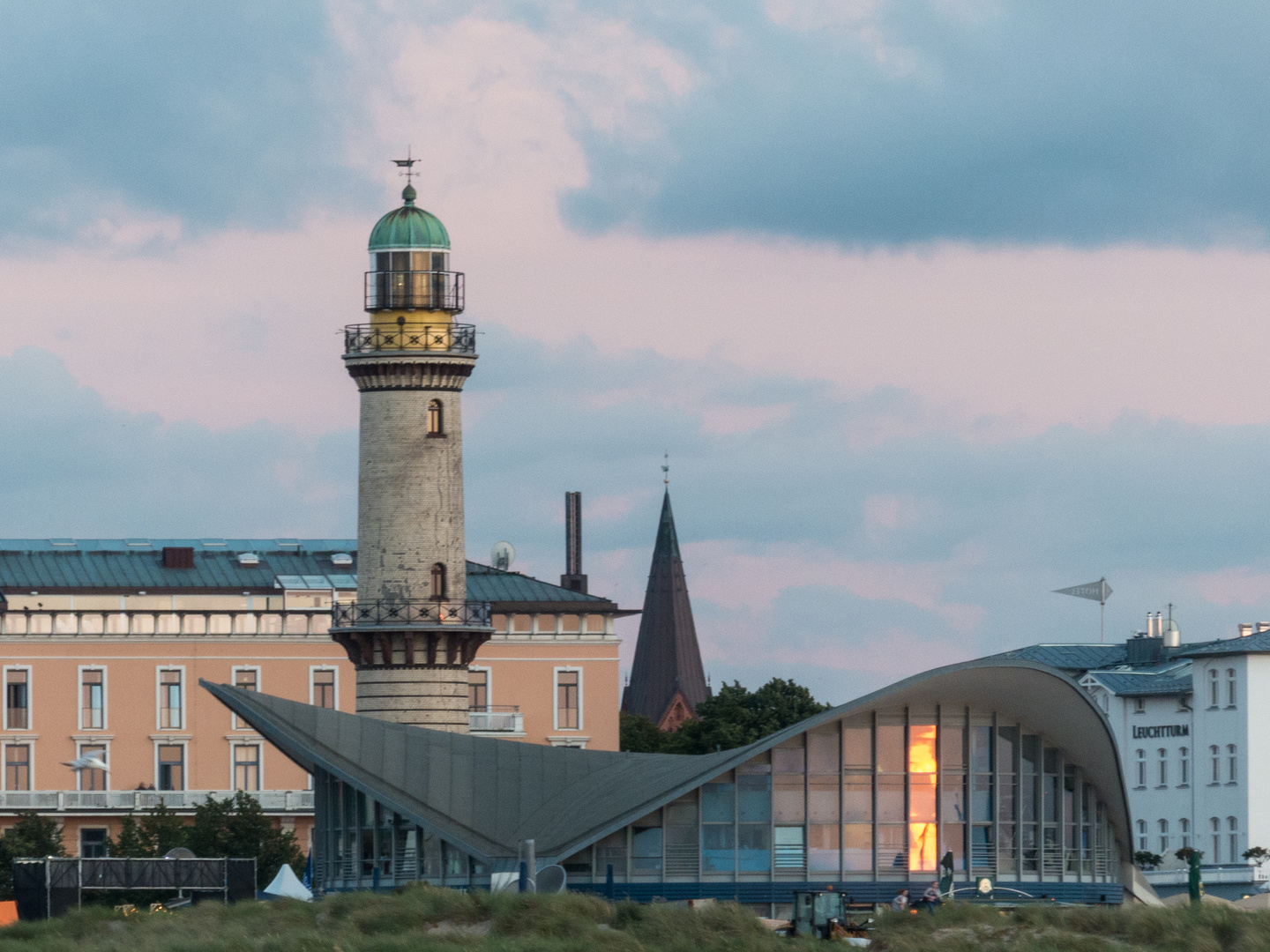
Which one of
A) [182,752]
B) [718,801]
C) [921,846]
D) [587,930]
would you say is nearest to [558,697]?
[182,752]

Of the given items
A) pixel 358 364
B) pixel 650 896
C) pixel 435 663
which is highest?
pixel 358 364

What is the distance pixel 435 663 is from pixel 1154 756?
59.1 m

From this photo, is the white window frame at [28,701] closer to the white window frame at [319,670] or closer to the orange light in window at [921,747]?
the white window frame at [319,670]

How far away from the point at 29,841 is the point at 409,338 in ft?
101

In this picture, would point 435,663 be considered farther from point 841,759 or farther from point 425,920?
point 425,920

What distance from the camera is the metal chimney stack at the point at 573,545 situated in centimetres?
14725

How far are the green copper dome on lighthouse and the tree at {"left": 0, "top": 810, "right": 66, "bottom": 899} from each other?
29.0 m

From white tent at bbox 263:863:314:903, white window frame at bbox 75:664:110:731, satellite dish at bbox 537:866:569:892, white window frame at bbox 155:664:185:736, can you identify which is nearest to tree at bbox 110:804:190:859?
white window frame at bbox 75:664:110:731

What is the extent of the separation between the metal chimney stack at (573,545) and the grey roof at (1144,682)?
25.1 meters

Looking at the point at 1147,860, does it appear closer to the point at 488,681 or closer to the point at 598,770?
the point at 488,681

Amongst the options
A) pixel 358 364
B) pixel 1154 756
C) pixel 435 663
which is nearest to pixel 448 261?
pixel 358 364

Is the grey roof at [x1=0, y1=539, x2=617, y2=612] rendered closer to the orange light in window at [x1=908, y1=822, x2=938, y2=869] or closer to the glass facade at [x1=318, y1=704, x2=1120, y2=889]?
the glass facade at [x1=318, y1=704, x2=1120, y2=889]

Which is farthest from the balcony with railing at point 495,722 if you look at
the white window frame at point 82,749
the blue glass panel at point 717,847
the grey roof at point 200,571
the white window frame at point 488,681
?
the blue glass panel at point 717,847

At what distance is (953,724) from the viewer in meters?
80.9
